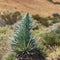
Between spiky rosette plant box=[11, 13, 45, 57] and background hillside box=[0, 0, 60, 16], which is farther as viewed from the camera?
background hillside box=[0, 0, 60, 16]

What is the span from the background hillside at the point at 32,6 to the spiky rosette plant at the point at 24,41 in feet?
133

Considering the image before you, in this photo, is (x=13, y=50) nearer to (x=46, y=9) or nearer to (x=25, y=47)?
(x=25, y=47)

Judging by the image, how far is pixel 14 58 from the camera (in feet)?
34.3

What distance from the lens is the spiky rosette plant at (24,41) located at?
34.7ft

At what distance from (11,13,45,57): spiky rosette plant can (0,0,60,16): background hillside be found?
4045 cm

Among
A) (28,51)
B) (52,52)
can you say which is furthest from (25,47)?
(52,52)

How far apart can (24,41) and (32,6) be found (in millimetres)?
47686

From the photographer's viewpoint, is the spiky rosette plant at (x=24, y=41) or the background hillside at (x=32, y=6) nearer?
the spiky rosette plant at (x=24, y=41)

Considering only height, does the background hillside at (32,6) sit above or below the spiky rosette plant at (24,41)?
below

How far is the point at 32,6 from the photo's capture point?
191 ft

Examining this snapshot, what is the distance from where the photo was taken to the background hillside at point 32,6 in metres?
54.2

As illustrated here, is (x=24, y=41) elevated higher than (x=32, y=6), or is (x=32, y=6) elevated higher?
(x=24, y=41)

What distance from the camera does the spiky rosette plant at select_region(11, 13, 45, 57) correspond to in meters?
10.6

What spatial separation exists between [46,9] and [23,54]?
156 ft
